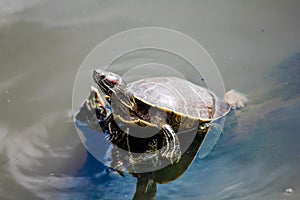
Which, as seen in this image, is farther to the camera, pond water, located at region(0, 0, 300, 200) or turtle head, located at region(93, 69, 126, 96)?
turtle head, located at region(93, 69, 126, 96)

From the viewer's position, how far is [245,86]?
4375 mm

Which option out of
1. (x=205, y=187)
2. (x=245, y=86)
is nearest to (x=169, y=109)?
(x=205, y=187)

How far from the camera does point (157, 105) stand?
3492mm

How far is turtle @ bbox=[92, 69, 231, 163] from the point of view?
3506 mm

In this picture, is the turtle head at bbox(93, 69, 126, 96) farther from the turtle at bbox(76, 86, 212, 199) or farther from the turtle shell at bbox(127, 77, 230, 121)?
the turtle at bbox(76, 86, 212, 199)

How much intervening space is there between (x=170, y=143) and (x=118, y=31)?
1937mm

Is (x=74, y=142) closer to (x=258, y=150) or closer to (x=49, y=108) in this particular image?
(x=49, y=108)

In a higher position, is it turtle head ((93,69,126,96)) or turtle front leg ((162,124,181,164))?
turtle head ((93,69,126,96))

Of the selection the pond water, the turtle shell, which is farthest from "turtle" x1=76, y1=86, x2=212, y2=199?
the turtle shell

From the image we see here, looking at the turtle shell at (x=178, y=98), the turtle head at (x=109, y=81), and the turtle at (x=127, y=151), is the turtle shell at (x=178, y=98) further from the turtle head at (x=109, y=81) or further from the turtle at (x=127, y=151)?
the turtle at (x=127, y=151)

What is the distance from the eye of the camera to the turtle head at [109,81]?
354cm

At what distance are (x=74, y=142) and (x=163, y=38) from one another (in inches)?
69.7

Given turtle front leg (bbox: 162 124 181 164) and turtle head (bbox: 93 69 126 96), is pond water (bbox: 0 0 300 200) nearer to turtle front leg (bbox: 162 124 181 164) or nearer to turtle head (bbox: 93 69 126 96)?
turtle front leg (bbox: 162 124 181 164)

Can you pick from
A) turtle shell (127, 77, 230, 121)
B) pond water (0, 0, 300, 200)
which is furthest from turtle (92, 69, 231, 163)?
pond water (0, 0, 300, 200)
